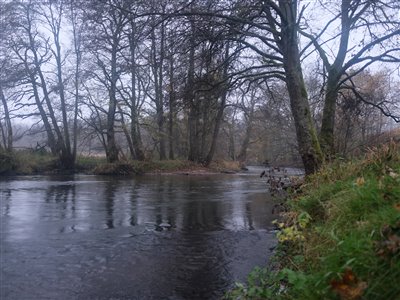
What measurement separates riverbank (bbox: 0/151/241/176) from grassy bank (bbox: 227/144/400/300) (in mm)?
29883

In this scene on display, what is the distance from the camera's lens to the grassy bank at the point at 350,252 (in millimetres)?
2766

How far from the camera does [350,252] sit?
10.2 ft

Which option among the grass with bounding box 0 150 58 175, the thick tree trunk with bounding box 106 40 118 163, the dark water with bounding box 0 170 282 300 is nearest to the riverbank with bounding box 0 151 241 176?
the grass with bounding box 0 150 58 175

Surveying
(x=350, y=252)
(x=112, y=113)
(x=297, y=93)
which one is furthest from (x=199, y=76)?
(x=112, y=113)

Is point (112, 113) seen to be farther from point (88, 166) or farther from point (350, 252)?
point (350, 252)

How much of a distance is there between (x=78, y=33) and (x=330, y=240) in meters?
38.2

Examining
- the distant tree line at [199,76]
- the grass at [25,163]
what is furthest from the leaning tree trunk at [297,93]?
the grass at [25,163]

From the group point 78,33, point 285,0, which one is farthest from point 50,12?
point 285,0

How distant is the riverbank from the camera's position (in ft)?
109

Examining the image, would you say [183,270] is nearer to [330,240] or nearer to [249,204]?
[330,240]

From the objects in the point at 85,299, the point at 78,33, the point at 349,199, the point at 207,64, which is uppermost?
the point at 78,33

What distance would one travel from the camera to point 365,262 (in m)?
2.94

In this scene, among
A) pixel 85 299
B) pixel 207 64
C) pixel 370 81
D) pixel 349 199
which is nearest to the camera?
pixel 349 199

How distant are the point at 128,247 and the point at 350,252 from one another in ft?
20.7
